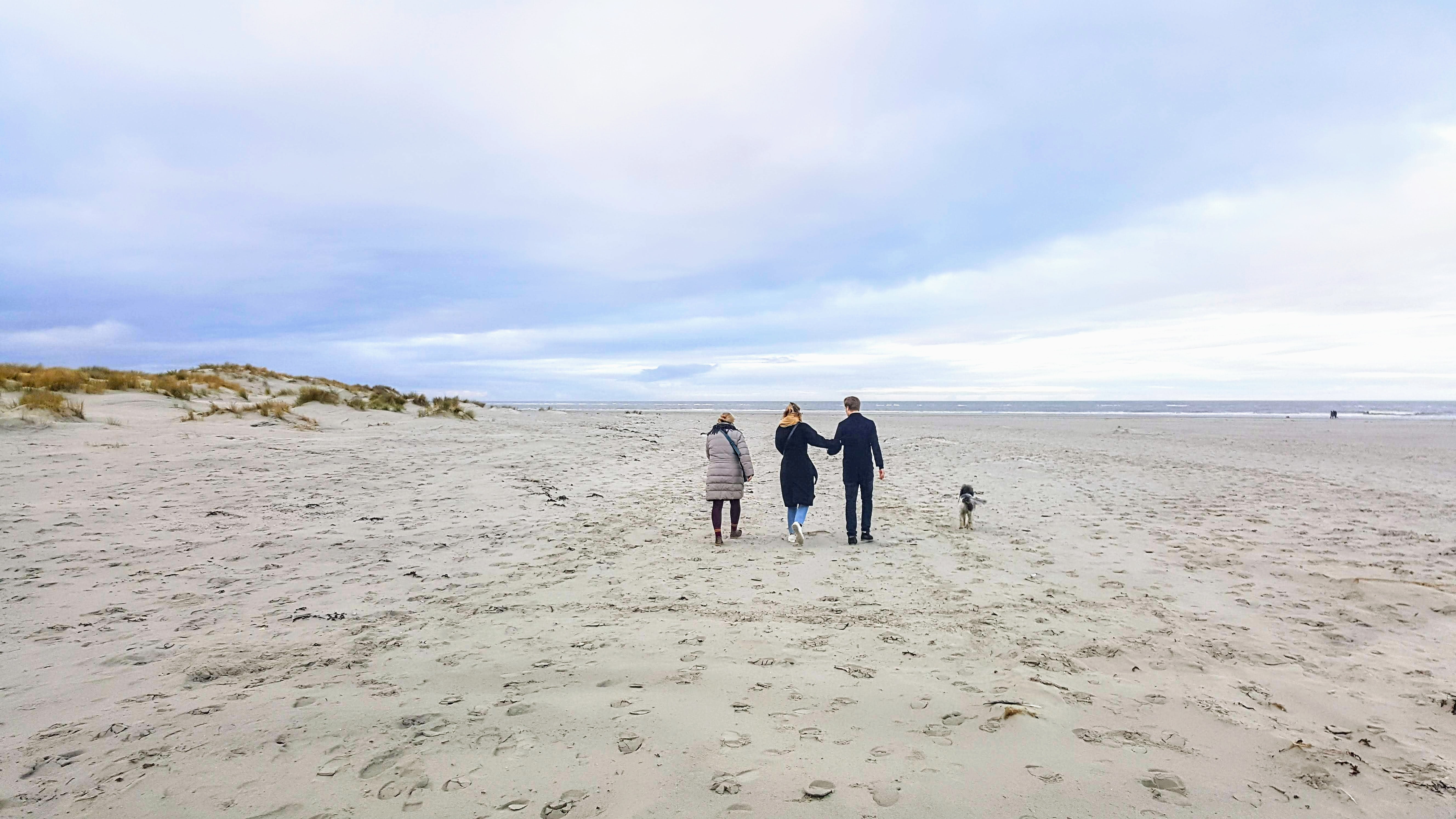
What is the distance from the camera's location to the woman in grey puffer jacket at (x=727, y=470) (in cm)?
954

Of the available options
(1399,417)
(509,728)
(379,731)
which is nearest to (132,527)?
(379,731)

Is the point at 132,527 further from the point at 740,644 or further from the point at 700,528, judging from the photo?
the point at 740,644

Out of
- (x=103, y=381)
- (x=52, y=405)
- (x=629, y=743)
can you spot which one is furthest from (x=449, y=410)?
(x=629, y=743)

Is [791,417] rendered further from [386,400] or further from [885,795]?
[386,400]

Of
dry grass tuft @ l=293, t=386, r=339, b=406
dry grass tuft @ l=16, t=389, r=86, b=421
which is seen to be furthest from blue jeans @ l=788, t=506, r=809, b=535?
dry grass tuft @ l=293, t=386, r=339, b=406

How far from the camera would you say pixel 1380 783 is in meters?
3.37

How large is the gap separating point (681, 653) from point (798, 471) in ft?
15.4

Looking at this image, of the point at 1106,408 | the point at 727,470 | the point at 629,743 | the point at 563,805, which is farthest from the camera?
the point at 1106,408

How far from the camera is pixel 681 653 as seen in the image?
511 cm

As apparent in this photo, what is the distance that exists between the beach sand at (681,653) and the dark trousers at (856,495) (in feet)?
1.56

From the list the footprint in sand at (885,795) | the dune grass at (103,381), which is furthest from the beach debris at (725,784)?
the dune grass at (103,381)

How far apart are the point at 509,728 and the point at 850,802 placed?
194 cm

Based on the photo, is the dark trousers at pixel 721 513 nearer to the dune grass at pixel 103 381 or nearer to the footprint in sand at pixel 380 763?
the footprint in sand at pixel 380 763

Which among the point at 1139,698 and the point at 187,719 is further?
the point at 1139,698
